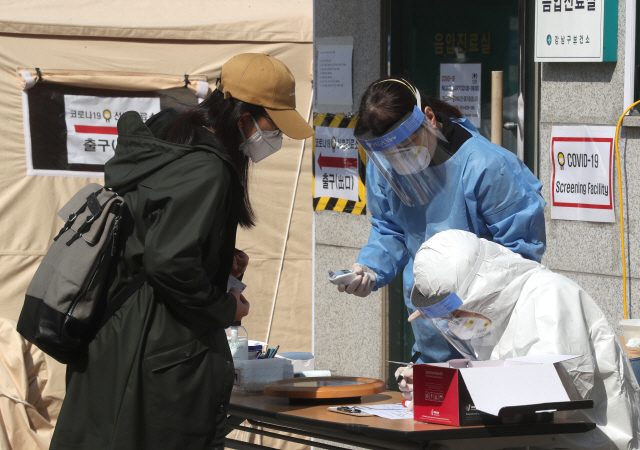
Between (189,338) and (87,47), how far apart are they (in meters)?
3.83

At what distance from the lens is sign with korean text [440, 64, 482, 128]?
4.72m

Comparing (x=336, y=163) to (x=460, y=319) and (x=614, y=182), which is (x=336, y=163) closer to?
(x=614, y=182)

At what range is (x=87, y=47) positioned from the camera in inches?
222

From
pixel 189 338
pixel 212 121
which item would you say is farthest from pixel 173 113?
pixel 189 338

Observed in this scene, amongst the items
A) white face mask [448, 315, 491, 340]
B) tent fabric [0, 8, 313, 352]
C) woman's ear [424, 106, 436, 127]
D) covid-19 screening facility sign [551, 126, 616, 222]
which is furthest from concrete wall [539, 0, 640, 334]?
tent fabric [0, 8, 313, 352]

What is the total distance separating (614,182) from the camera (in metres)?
3.87

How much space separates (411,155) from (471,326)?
74 centimetres

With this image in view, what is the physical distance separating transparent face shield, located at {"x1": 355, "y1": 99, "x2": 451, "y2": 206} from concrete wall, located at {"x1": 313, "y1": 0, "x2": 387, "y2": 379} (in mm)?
2066

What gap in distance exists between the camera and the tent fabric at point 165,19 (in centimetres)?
557

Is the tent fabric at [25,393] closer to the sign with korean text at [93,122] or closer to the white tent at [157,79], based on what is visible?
the white tent at [157,79]

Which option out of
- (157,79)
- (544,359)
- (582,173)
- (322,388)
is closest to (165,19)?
(157,79)

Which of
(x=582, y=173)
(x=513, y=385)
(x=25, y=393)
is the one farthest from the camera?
(x=25, y=393)

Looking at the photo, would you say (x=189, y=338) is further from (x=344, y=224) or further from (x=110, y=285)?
(x=344, y=224)

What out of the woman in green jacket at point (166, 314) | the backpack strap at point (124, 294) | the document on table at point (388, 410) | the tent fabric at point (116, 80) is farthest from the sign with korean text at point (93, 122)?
the document on table at point (388, 410)
